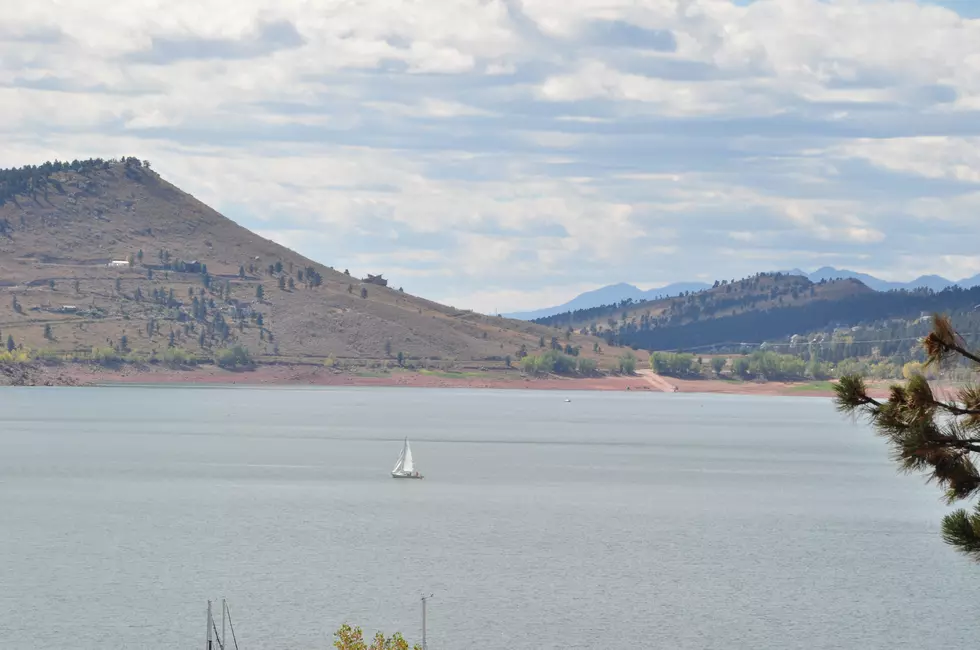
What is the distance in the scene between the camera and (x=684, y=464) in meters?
164

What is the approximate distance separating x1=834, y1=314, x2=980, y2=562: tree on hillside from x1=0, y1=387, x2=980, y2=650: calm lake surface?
3898cm

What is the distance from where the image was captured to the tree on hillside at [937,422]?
2200cm

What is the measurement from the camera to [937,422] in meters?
23.0

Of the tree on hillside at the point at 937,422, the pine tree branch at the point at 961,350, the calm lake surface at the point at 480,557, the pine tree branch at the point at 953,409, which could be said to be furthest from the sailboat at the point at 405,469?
the pine tree branch at the point at 961,350

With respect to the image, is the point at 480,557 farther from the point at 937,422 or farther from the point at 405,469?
the point at 937,422

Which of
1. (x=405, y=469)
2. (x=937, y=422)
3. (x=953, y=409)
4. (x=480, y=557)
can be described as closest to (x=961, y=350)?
(x=953, y=409)

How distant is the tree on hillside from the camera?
866 inches

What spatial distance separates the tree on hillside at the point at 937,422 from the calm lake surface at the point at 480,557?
39.0 metres

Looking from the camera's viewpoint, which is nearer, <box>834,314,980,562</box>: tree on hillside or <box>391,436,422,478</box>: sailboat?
<box>834,314,980,562</box>: tree on hillside

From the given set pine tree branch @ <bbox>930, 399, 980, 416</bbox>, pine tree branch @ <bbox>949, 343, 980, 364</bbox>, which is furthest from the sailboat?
pine tree branch @ <bbox>949, 343, 980, 364</bbox>

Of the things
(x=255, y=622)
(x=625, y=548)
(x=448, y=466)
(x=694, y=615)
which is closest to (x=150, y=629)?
(x=255, y=622)

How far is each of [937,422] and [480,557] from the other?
6325cm

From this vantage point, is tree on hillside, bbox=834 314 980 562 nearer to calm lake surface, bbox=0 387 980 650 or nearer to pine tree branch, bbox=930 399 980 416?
pine tree branch, bbox=930 399 980 416

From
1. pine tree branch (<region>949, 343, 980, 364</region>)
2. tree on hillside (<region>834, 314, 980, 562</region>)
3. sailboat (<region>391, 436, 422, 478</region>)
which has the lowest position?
sailboat (<region>391, 436, 422, 478</region>)
